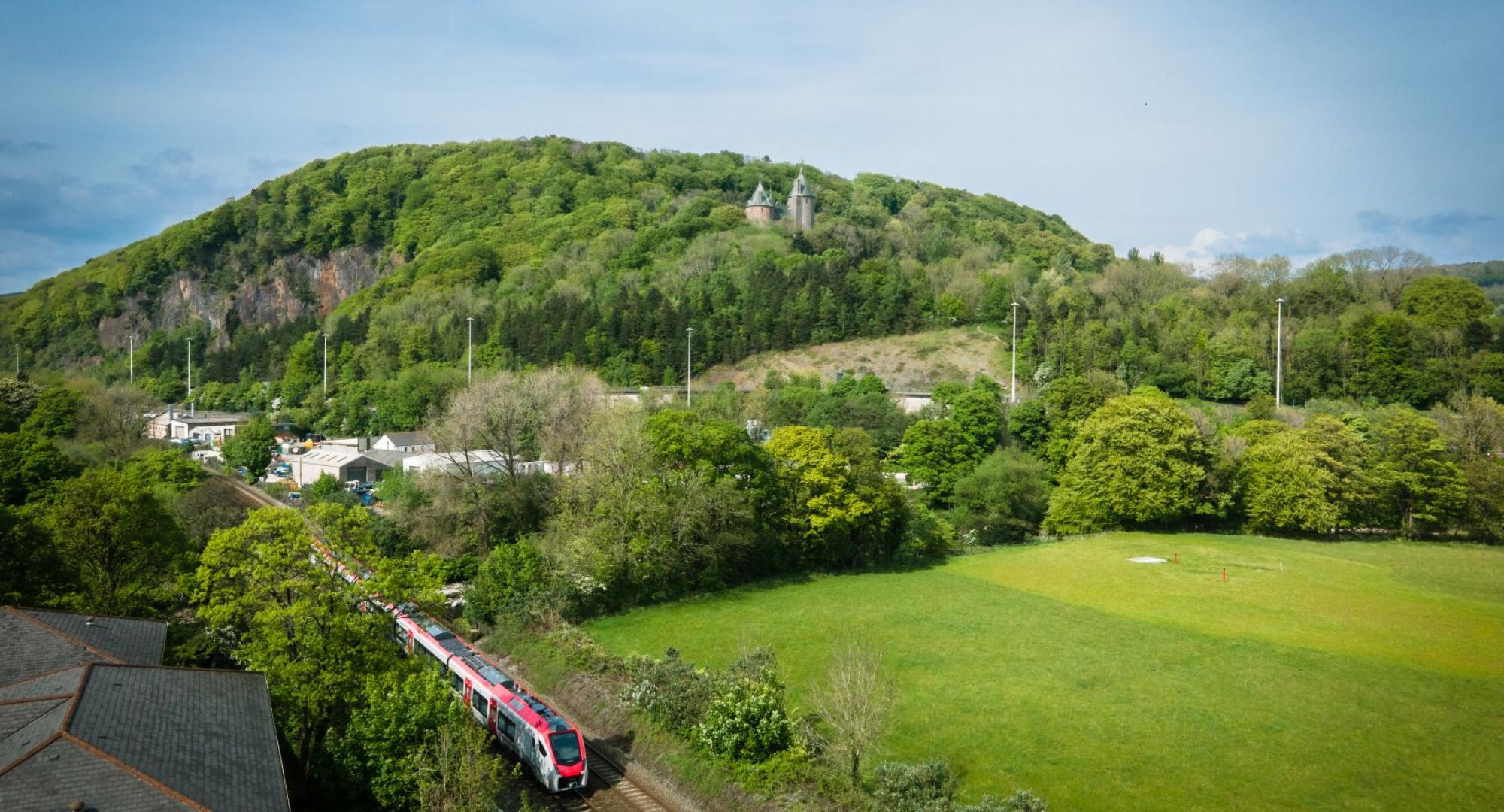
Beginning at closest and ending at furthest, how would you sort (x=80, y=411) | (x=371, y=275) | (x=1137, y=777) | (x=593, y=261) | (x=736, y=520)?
(x=1137, y=777), (x=736, y=520), (x=80, y=411), (x=593, y=261), (x=371, y=275)

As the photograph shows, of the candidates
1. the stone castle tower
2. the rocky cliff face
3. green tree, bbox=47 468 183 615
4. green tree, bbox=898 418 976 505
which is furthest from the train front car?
the rocky cliff face

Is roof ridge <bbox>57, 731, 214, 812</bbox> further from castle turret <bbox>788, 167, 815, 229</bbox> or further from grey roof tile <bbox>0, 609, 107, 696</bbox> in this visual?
castle turret <bbox>788, 167, 815, 229</bbox>


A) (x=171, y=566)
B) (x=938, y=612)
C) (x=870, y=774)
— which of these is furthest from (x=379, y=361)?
(x=870, y=774)

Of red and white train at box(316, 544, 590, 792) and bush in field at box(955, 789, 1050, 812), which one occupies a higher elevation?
bush in field at box(955, 789, 1050, 812)

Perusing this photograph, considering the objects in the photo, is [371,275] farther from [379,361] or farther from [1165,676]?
[1165,676]

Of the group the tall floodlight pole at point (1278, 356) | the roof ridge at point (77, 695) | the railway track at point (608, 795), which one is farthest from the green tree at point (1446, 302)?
the roof ridge at point (77, 695)

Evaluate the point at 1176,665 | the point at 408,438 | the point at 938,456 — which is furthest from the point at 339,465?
the point at 1176,665
